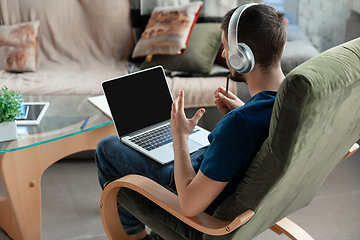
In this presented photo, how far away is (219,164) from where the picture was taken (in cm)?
92

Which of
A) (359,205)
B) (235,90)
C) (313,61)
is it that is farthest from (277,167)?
(235,90)

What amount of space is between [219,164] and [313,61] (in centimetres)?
33

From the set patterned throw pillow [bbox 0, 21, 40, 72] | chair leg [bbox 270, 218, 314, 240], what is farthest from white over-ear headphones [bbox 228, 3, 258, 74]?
patterned throw pillow [bbox 0, 21, 40, 72]

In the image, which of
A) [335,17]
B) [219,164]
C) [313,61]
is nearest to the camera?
[313,61]

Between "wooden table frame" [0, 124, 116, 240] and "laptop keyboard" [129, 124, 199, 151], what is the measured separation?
0.86 feet

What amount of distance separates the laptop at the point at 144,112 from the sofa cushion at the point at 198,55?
87cm

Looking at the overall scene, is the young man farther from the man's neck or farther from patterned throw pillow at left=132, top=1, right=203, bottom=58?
patterned throw pillow at left=132, top=1, right=203, bottom=58

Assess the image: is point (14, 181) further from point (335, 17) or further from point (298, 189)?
point (335, 17)

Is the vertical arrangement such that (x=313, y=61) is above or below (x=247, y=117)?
above

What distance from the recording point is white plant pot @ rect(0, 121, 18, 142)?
1.41m

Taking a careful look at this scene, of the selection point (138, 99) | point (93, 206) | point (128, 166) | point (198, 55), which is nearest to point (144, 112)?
point (138, 99)

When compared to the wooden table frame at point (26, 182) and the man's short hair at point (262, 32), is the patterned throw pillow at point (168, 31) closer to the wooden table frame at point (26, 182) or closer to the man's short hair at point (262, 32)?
the wooden table frame at point (26, 182)

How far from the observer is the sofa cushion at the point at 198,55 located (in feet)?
8.01

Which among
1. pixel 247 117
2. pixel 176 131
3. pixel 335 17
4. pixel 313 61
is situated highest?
pixel 313 61
